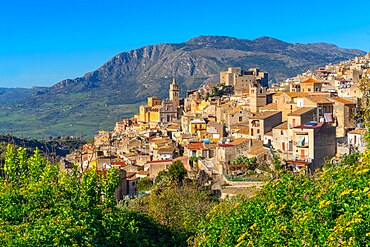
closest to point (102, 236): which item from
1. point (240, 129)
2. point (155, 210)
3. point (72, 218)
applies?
point (72, 218)

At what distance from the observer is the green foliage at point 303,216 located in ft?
33.4

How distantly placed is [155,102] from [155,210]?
243 ft

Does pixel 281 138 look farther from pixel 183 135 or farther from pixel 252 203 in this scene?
pixel 252 203

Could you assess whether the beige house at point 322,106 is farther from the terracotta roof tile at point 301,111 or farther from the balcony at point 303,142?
the balcony at point 303,142

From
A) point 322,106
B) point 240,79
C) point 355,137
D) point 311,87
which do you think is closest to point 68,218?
A: point 355,137

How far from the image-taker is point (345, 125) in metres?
38.9

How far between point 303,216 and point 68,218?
6.89m

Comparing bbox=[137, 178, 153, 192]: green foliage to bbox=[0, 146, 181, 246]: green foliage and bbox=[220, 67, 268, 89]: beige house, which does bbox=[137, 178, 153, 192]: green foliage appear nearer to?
bbox=[0, 146, 181, 246]: green foliage

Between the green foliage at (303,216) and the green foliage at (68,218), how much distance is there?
2.89 meters

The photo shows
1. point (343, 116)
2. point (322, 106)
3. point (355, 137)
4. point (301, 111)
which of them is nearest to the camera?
point (355, 137)

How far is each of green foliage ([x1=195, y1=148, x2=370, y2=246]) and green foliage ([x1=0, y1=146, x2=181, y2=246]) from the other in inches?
114

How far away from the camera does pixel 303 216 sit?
11.5 metres

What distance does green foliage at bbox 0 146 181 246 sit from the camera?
44.4 feet

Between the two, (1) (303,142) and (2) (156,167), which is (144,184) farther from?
(1) (303,142)
